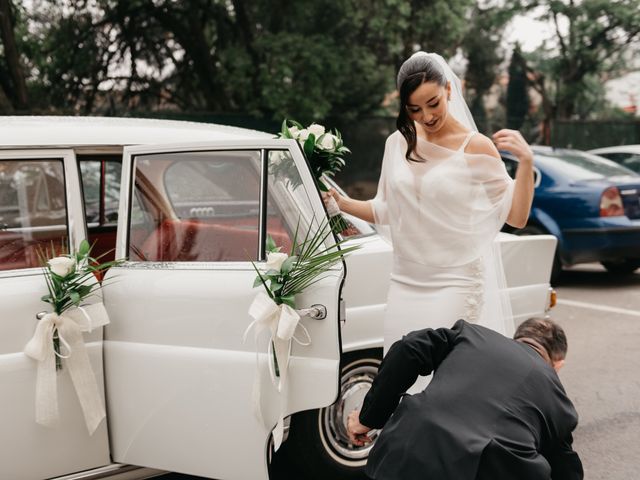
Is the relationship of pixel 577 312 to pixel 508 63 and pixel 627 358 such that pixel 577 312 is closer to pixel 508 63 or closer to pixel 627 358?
pixel 627 358

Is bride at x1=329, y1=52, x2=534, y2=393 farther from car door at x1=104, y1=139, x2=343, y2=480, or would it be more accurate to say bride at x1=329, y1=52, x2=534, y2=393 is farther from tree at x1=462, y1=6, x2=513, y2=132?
tree at x1=462, y1=6, x2=513, y2=132

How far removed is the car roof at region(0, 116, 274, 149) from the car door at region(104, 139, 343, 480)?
0.32m

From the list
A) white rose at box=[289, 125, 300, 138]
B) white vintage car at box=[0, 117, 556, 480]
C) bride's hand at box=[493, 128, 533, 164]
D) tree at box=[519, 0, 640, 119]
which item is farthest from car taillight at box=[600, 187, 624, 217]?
tree at box=[519, 0, 640, 119]

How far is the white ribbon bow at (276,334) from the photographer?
9.12 feet

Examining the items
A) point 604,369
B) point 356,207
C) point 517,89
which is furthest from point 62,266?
point 517,89

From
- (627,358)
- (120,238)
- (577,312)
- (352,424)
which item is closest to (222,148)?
(120,238)

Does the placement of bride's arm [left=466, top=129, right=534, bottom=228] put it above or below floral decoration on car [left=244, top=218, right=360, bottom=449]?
above

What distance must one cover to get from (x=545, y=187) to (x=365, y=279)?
5376 mm

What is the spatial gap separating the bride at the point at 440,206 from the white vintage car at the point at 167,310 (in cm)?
34

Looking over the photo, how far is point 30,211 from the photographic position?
3.52 meters

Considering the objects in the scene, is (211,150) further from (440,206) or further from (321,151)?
(440,206)

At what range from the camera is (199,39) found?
15.0 m

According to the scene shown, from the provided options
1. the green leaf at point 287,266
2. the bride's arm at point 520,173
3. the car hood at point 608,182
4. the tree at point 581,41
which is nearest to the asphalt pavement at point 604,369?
the car hood at point 608,182

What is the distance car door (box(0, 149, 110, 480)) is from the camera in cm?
296
